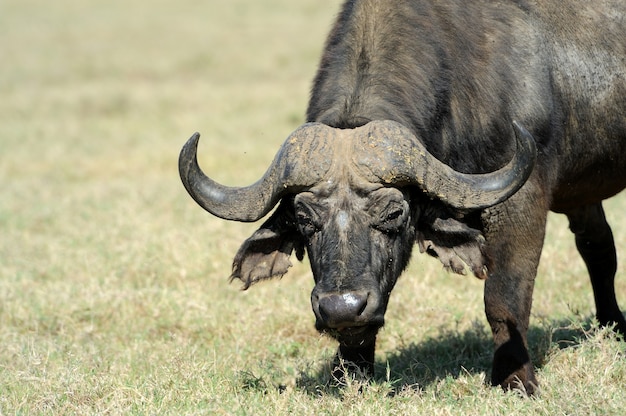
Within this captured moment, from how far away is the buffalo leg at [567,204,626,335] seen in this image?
5.92 metres

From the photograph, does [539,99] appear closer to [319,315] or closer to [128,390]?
[319,315]

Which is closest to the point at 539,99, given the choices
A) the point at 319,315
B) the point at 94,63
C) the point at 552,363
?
the point at 552,363

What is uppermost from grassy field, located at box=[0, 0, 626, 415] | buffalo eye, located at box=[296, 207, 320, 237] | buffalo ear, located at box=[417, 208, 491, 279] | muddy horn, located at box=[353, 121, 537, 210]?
muddy horn, located at box=[353, 121, 537, 210]

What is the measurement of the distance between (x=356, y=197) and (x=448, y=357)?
5.90 ft

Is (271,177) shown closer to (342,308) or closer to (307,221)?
(307,221)

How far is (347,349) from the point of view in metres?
4.98

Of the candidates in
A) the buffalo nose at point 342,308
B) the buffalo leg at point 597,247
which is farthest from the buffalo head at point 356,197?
the buffalo leg at point 597,247

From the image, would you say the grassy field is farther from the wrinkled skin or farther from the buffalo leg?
the wrinkled skin

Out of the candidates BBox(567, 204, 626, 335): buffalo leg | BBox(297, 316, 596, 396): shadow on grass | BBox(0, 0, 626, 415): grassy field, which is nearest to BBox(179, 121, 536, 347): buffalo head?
BBox(0, 0, 626, 415): grassy field

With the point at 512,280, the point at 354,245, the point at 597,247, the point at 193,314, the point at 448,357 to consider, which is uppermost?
the point at 354,245

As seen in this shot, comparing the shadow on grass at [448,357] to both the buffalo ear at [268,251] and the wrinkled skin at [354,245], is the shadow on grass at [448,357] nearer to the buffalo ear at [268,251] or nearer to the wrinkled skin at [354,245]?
the wrinkled skin at [354,245]

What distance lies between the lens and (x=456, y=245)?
4.53 meters

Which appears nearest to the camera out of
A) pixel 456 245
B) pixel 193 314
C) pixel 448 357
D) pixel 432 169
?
pixel 432 169

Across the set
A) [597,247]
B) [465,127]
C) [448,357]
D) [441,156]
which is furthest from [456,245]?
[597,247]
